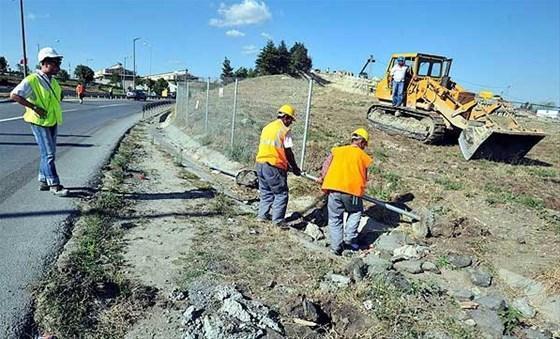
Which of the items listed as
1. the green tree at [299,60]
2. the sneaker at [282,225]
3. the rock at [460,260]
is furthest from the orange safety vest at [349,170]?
the green tree at [299,60]

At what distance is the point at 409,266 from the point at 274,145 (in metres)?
2.37

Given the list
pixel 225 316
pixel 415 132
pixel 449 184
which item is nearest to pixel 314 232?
pixel 225 316

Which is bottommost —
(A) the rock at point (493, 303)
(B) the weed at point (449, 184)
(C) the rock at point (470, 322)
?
(C) the rock at point (470, 322)

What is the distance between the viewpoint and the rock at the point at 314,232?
19.0 feet

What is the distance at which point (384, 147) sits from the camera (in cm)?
1188

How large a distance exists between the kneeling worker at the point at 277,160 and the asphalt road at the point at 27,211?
2594 millimetres

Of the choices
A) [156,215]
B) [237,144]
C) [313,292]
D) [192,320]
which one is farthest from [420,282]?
[237,144]

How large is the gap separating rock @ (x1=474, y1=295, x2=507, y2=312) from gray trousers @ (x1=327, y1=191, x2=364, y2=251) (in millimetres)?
1746

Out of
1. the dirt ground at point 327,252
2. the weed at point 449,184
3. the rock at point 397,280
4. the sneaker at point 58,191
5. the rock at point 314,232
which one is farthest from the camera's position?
the weed at point 449,184

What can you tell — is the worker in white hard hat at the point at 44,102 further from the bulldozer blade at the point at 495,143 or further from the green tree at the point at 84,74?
the green tree at the point at 84,74

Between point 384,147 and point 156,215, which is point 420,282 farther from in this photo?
point 384,147

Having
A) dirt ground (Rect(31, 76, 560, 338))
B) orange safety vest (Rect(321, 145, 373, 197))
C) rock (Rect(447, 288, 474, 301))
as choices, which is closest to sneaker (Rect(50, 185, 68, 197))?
dirt ground (Rect(31, 76, 560, 338))

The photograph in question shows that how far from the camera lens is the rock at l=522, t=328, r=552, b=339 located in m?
3.71

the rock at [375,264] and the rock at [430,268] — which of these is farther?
the rock at [430,268]
